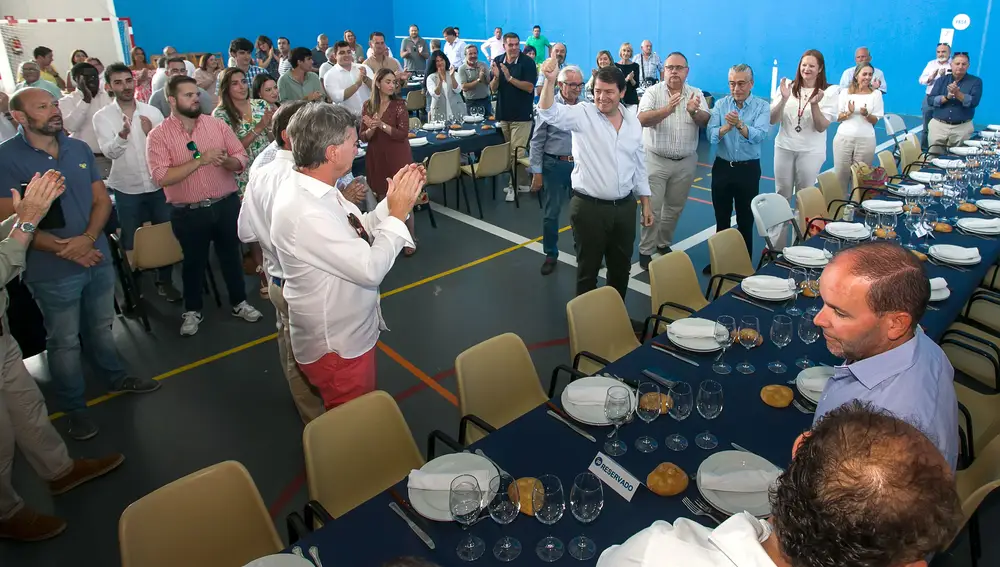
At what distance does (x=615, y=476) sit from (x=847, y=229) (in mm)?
3336

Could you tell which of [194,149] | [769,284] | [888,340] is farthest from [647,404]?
[194,149]

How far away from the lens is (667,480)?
219 centimetres

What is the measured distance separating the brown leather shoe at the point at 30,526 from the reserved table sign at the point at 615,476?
2.77m

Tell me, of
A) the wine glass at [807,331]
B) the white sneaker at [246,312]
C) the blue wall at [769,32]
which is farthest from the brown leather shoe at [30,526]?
the blue wall at [769,32]

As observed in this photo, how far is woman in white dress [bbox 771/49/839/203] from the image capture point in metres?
5.61

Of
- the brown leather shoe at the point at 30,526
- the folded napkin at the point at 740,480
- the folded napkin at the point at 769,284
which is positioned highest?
the folded napkin at the point at 769,284

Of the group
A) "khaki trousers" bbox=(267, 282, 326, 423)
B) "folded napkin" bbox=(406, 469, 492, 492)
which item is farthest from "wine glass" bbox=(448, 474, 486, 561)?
"khaki trousers" bbox=(267, 282, 326, 423)

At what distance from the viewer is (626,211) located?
14.8ft

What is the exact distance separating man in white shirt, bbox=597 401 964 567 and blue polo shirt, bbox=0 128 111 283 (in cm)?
384

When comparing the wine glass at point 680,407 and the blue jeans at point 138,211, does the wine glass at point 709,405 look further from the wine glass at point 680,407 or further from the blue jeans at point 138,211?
the blue jeans at point 138,211

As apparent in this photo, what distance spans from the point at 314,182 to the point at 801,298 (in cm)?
275

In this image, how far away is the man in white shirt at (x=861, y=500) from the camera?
41.9 inches

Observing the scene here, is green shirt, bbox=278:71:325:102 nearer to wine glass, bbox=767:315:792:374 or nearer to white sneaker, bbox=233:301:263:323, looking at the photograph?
white sneaker, bbox=233:301:263:323

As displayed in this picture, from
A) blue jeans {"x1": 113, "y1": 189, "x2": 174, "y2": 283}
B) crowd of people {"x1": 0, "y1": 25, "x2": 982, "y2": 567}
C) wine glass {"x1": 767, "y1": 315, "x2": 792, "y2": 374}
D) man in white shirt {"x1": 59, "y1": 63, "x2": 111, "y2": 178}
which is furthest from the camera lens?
man in white shirt {"x1": 59, "y1": 63, "x2": 111, "y2": 178}
